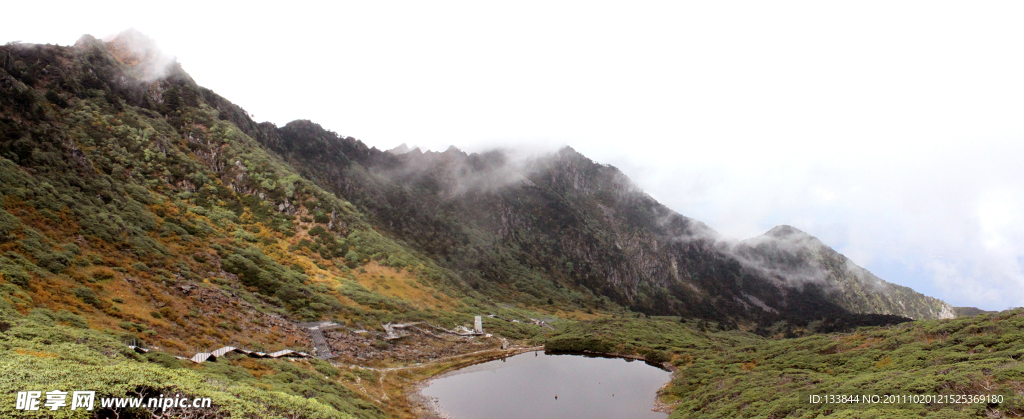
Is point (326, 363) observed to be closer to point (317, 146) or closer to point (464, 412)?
point (464, 412)

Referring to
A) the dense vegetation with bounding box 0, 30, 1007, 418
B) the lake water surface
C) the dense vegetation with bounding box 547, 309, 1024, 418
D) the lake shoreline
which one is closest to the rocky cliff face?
the dense vegetation with bounding box 0, 30, 1007, 418

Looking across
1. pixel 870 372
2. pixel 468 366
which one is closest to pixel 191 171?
pixel 468 366

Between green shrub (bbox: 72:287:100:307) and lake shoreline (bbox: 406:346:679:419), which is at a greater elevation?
green shrub (bbox: 72:287:100:307)

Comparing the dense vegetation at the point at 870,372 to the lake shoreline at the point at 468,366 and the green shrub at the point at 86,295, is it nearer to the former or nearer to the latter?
the lake shoreline at the point at 468,366

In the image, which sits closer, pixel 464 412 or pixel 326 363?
pixel 464 412

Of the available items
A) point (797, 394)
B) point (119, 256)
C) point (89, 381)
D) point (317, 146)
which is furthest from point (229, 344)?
point (317, 146)

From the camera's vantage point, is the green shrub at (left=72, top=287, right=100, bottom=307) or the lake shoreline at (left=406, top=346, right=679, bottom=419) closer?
the green shrub at (left=72, top=287, right=100, bottom=307)

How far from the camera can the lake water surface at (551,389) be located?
40.1 m

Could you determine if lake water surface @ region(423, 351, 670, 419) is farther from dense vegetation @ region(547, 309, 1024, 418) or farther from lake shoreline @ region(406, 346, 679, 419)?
→ dense vegetation @ region(547, 309, 1024, 418)

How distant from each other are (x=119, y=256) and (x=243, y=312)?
13.1 meters

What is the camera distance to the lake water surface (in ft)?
132

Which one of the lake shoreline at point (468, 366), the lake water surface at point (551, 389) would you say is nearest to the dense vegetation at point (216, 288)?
the lake shoreline at point (468, 366)

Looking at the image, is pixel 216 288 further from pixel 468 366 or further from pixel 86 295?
pixel 468 366

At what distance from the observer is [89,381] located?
15977 millimetres
